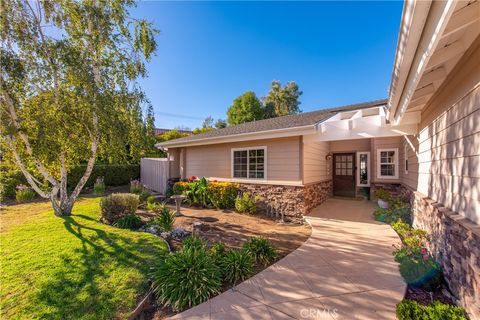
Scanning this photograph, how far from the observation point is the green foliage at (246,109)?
25884mm

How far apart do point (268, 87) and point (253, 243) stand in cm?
2699

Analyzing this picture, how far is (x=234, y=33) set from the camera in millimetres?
9531

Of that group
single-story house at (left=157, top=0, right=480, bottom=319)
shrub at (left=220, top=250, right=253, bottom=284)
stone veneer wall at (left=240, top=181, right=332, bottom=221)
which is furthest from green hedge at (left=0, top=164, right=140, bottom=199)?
shrub at (left=220, top=250, right=253, bottom=284)

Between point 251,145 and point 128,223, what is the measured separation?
5119 millimetres

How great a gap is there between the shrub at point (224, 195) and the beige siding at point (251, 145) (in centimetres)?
82

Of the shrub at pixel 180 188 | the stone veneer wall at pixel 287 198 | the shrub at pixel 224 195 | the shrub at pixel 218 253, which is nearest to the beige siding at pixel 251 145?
the stone veneer wall at pixel 287 198

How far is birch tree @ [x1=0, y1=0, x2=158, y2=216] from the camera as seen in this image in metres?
5.51

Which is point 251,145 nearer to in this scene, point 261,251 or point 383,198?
point 261,251

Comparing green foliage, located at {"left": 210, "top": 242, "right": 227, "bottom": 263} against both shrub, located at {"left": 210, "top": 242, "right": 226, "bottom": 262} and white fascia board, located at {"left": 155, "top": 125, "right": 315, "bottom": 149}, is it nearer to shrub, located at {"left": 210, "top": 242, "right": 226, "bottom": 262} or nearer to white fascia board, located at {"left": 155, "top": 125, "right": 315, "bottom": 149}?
shrub, located at {"left": 210, "top": 242, "right": 226, "bottom": 262}

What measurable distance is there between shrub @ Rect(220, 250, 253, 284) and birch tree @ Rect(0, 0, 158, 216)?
486 cm

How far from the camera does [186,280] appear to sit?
3.01 metres

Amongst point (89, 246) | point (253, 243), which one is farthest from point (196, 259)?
point (89, 246)

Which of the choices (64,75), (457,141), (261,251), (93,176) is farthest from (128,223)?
(93,176)

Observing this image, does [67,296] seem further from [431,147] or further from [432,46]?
[431,147]
